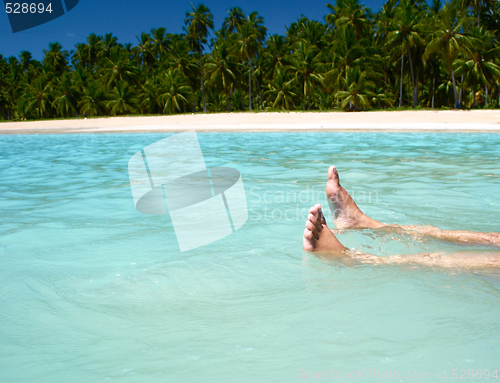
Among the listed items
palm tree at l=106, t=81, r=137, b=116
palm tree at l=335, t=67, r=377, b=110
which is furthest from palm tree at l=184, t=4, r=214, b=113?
palm tree at l=335, t=67, r=377, b=110

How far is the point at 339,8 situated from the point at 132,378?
34.2 meters

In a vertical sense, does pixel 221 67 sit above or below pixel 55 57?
below

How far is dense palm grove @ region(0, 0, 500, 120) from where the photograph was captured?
25.8 meters

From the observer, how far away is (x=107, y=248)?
295 centimetres

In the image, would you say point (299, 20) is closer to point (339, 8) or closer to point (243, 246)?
point (339, 8)

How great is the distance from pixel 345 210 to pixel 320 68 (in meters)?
29.3

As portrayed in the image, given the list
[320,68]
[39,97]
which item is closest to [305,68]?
[320,68]

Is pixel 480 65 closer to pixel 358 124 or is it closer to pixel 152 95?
pixel 358 124

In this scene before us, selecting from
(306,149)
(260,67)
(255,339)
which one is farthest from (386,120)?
(260,67)

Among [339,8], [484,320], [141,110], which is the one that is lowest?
[484,320]

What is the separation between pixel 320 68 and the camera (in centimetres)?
3055

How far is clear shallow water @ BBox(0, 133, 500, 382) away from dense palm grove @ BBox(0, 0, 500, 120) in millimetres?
23204

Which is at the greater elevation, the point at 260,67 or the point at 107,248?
the point at 260,67

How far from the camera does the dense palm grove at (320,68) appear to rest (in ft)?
84.5
